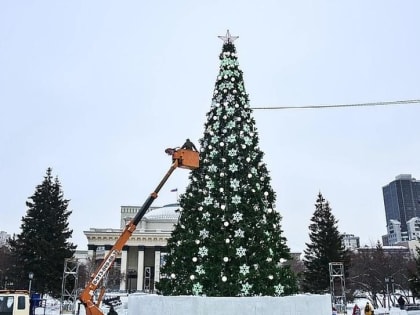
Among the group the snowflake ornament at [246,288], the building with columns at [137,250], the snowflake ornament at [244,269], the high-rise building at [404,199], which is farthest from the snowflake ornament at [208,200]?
the high-rise building at [404,199]

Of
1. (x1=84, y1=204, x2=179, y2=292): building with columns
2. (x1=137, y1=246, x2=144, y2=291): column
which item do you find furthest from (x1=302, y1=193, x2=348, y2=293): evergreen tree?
(x1=137, y1=246, x2=144, y2=291): column

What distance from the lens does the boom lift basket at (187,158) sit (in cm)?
1405

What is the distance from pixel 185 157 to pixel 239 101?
2.73 m

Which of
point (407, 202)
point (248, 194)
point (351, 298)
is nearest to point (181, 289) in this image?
point (248, 194)

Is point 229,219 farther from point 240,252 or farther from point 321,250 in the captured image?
point 321,250

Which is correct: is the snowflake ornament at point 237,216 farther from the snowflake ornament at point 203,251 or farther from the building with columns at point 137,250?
the building with columns at point 137,250

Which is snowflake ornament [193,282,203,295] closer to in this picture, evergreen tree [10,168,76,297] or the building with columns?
evergreen tree [10,168,76,297]

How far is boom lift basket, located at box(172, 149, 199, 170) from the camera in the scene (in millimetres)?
14047

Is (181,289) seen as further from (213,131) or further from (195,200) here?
(213,131)

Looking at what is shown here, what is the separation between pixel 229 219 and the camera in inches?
459

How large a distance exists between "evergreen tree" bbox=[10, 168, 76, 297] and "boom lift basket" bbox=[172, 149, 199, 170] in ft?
84.1

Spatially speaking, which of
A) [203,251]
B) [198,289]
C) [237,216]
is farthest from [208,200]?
[198,289]

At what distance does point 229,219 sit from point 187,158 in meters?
3.29

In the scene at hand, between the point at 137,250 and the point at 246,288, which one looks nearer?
the point at 246,288
